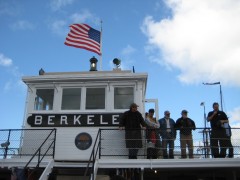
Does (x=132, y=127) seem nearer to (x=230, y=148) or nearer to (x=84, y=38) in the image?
(x=230, y=148)

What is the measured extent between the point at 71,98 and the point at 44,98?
0.98 metres

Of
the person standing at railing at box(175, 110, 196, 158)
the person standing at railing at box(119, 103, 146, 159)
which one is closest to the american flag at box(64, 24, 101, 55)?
the person standing at railing at box(119, 103, 146, 159)

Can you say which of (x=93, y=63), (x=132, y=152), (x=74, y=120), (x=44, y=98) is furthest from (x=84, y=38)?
(x=132, y=152)

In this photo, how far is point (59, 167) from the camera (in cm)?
981

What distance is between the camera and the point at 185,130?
9750 millimetres

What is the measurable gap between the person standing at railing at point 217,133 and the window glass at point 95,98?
3.42 meters

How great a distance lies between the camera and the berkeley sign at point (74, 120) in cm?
1052

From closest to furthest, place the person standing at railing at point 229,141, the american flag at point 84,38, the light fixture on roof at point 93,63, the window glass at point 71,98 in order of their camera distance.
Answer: the person standing at railing at point 229,141 < the window glass at point 71,98 < the american flag at point 84,38 < the light fixture on roof at point 93,63

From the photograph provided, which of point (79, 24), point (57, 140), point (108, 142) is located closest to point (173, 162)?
point (108, 142)

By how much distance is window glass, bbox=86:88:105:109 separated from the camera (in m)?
10.9

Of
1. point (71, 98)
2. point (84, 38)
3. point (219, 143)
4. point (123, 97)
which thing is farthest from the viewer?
point (84, 38)

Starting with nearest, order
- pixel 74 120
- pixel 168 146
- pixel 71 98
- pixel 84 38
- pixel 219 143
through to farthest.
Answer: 1. pixel 219 143
2. pixel 168 146
3. pixel 74 120
4. pixel 71 98
5. pixel 84 38

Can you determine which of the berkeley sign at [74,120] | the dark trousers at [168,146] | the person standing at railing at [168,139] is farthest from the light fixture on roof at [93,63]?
the dark trousers at [168,146]

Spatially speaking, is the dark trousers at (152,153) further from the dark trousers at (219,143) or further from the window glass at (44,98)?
the window glass at (44,98)
